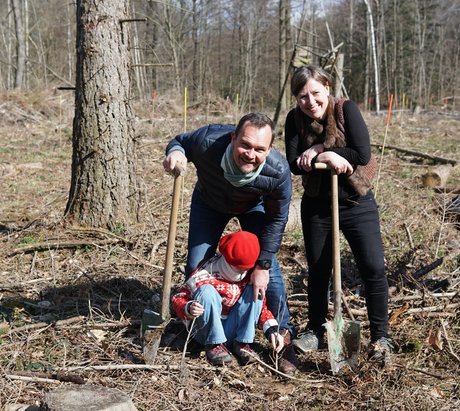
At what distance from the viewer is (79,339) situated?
3.80 metres

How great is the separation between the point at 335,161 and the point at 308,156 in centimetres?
18

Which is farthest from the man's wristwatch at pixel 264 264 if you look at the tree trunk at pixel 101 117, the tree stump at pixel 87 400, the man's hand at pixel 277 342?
the tree trunk at pixel 101 117

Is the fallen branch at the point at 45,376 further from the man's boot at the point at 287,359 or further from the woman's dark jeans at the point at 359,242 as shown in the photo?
the woman's dark jeans at the point at 359,242

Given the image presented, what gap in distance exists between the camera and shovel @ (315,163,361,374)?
11.0 ft

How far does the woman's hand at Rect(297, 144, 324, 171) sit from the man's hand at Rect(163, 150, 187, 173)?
2.22 ft

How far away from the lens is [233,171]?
327 cm

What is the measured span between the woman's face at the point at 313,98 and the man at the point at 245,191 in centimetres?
24

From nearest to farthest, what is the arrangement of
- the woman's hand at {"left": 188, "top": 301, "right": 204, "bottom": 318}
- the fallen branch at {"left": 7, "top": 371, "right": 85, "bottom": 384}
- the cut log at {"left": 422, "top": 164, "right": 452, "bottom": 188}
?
1. the fallen branch at {"left": 7, "top": 371, "right": 85, "bottom": 384}
2. the woman's hand at {"left": 188, "top": 301, "right": 204, "bottom": 318}
3. the cut log at {"left": 422, "top": 164, "right": 452, "bottom": 188}

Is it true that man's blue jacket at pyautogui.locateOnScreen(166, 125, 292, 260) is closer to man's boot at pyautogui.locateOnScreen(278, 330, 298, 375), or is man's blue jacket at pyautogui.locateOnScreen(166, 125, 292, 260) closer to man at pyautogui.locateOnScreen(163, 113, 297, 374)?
man at pyautogui.locateOnScreen(163, 113, 297, 374)

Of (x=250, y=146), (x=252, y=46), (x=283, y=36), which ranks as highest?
(x=252, y=46)

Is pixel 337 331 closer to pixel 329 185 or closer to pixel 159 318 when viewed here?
pixel 329 185

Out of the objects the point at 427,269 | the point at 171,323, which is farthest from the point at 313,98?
the point at 427,269

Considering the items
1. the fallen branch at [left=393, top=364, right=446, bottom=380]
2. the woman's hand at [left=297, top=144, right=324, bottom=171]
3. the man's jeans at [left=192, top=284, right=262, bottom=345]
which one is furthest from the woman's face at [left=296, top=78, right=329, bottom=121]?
the fallen branch at [left=393, top=364, right=446, bottom=380]

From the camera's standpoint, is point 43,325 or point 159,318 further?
point 43,325
